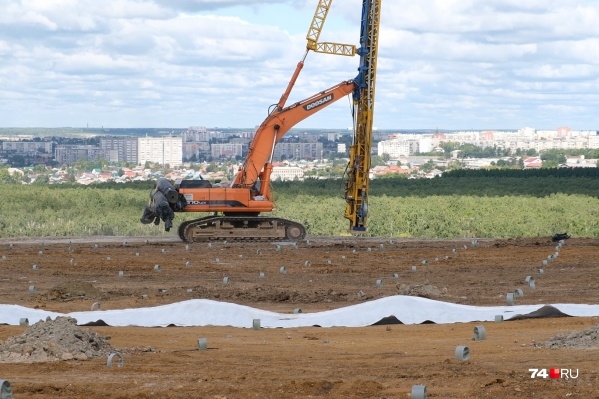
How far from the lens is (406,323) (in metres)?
14.9

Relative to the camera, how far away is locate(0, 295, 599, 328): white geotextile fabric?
15.0 m

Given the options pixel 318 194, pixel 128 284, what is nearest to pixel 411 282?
pixel 128 284

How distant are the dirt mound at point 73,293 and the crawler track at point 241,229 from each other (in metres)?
13.3

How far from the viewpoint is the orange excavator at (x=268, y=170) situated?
1283 inches

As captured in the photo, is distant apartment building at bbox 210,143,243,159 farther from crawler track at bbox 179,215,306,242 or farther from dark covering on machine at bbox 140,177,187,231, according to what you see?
dark covering on machine at bbox 140,177,187,231

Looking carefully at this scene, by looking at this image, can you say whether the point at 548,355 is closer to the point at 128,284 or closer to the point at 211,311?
the point at 211,311

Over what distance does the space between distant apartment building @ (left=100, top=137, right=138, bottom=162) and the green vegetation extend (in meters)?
69.7

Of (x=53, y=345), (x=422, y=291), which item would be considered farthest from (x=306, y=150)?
(x=53, y=345)

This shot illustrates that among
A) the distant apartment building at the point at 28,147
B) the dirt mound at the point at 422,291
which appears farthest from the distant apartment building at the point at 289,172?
the dirt mound at the point at 422,291

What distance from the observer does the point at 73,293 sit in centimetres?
1917

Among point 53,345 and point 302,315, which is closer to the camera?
point 53,345

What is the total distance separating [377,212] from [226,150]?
60.1 metres

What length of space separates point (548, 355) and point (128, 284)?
12.2m

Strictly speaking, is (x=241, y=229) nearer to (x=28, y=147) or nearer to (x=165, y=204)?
(x=165, y=204)
